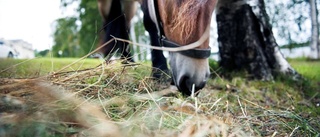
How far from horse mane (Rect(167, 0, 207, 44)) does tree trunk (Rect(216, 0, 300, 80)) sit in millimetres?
2068

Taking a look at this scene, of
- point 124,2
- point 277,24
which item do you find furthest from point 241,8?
point 277,24

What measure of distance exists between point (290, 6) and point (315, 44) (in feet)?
14.9

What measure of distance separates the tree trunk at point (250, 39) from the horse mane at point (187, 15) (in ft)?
6.79

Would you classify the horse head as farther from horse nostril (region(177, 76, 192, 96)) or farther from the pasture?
the pasture

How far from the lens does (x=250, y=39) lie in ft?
11.3

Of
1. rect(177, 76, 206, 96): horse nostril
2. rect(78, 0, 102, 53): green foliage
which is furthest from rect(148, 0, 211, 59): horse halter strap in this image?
rect(78, 0, 102, 53): green foliage

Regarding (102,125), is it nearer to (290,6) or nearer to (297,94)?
(297,94)

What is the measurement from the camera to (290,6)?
585cm

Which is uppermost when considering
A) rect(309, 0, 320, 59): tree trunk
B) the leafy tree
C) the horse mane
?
the leafy tree

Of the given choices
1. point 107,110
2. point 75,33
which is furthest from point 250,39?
point 75,33

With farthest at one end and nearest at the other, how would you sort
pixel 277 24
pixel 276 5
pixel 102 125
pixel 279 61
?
pixel 277 24, pixel 276 5, pixel 279 61, pixel 102 125

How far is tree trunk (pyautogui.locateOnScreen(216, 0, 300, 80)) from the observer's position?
11.3ft

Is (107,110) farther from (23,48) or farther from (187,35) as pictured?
(23,48)

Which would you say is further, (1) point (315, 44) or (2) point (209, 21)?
(1) point (315, 44)
